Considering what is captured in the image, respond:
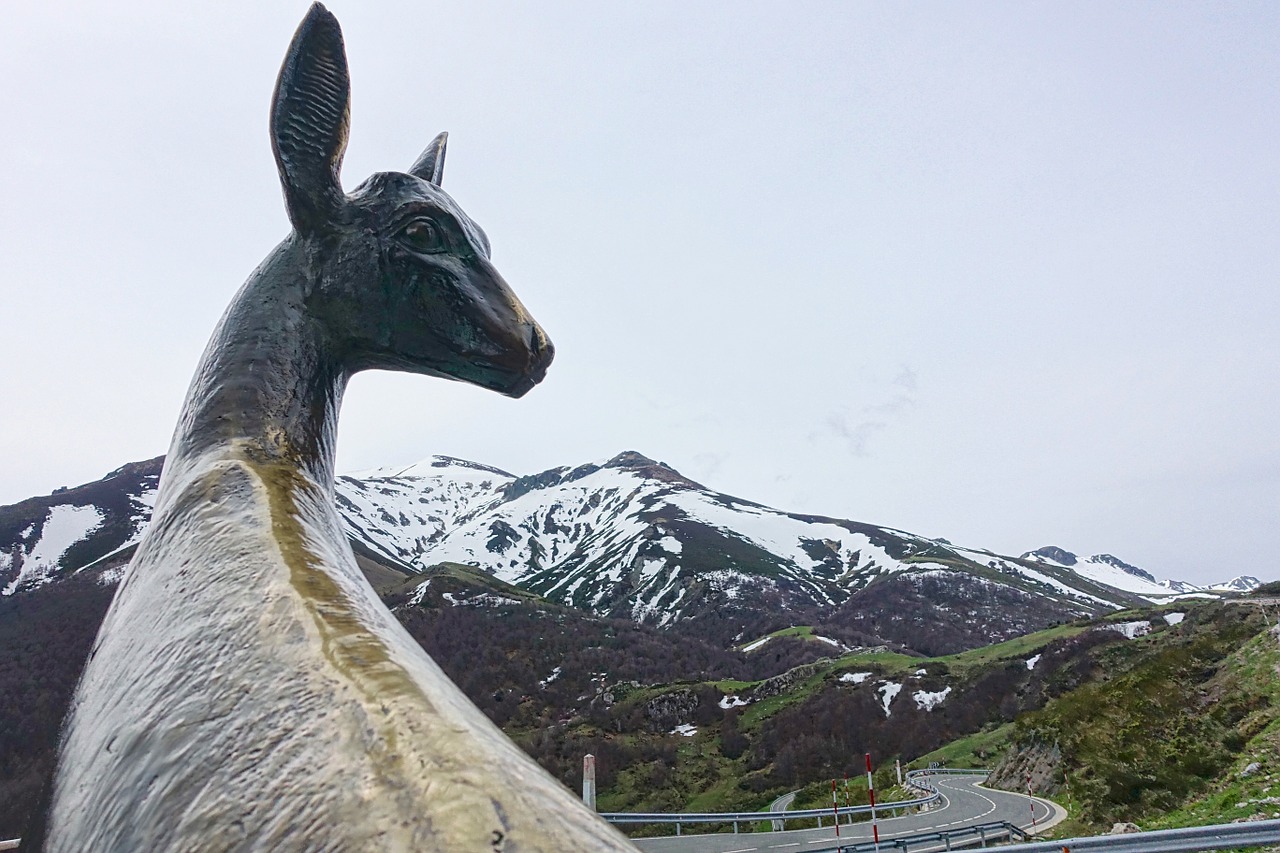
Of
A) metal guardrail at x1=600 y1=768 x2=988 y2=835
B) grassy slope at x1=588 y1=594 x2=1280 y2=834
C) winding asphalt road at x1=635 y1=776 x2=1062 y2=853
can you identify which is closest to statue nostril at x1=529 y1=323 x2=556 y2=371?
metal guardrail at x1=600 y1=768 x2=988 y2=835

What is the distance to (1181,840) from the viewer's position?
Result: 8.16 meters

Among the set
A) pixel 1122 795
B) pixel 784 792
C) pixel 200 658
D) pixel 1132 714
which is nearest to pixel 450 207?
pixel 200 658

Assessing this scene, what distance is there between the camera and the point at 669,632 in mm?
105562

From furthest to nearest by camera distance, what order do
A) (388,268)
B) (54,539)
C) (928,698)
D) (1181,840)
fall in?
(54,539)
(928,698)
(1181,840)
(388,268)

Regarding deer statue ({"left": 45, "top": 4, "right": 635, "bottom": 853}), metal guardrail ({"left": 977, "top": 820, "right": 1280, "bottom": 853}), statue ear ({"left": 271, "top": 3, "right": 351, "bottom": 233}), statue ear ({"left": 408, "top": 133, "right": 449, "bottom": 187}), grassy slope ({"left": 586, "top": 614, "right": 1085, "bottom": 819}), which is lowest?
grassy slope ({"left": 586, "top": 614, "right": 1085, "bottom": 819})

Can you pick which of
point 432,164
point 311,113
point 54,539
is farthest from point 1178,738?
point 54,539

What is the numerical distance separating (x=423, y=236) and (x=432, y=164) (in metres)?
0.99

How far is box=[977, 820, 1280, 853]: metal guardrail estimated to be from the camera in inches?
297

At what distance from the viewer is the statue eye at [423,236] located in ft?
9.12

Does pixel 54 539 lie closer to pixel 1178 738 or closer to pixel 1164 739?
pixel 1164 739

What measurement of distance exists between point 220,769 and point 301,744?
0.55 feet

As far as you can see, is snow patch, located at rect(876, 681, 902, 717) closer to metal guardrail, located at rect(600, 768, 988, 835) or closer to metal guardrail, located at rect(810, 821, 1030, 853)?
metal guardrail, located at rect(600, 768, 988, 835)

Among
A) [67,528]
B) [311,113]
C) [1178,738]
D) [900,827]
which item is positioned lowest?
[900,827]

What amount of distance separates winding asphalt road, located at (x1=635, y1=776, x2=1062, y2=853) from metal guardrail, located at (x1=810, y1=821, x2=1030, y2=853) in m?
2.62
